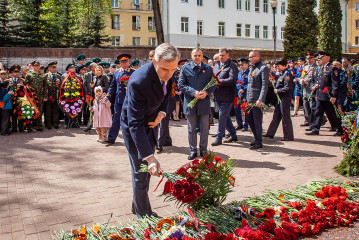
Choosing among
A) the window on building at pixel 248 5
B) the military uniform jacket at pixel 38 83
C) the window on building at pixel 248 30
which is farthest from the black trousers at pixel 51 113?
the window on building at pixel 248 5

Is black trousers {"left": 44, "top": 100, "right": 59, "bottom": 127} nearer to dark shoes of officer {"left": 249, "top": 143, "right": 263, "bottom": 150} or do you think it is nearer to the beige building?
dark shoes of officer {"left": 249, "top": 143, "right": 263, "bottom": 150}

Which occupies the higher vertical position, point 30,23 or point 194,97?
point 30,23

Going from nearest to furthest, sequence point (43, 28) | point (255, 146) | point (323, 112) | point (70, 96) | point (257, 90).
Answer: point (255, 146)
point (257, 90)
point (323, 112)
point (70, 96)
point (43, 28)

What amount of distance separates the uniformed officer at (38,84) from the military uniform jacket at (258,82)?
23.6 ft

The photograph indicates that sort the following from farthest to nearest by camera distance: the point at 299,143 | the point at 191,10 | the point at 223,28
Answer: the point at 223,28 < the point at 191,10 < the point at 299,143

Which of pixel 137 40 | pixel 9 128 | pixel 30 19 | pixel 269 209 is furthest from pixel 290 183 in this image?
pixel 137 40

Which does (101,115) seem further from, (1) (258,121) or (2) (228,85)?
(1) (258,121)

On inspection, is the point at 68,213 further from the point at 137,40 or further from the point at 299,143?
the point at 137,40

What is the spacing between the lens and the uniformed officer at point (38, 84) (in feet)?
39.7

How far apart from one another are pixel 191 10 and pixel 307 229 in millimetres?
46542

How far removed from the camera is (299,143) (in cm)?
944

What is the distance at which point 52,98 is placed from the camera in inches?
500

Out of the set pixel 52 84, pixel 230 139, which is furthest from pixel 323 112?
pixel 52 84

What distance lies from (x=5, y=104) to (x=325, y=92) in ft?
31.4
